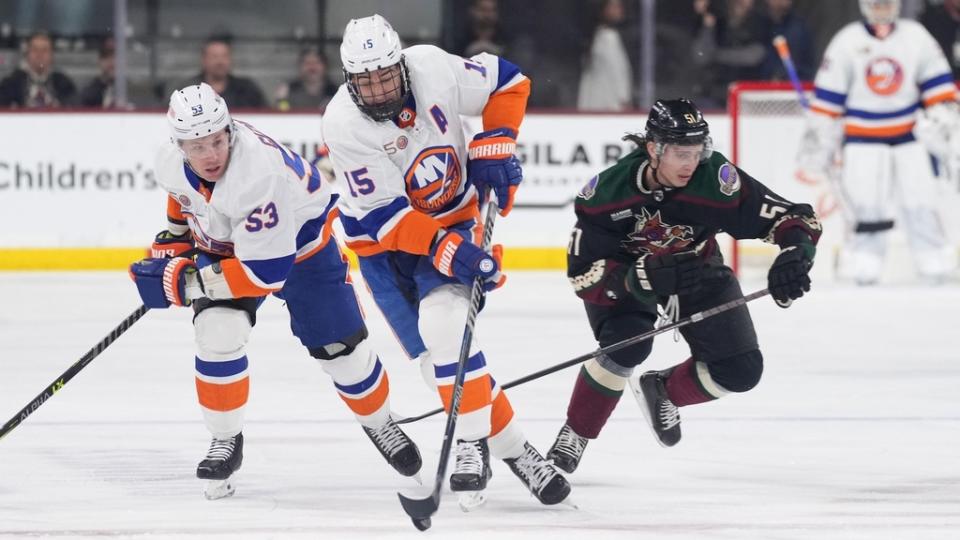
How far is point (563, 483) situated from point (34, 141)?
5.01 meters

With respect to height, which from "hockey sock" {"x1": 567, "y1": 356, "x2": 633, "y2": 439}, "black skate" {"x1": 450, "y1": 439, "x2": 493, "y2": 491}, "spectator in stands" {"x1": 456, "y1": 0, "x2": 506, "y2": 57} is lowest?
"black skate" {"x1": 450, "y1": 439, "x2": 493, "y2": 491}

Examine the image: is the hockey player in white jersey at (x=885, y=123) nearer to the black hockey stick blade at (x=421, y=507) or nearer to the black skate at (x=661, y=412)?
the black skate at (x=661, y=412)

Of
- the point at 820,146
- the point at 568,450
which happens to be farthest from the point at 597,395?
the point at 820,146

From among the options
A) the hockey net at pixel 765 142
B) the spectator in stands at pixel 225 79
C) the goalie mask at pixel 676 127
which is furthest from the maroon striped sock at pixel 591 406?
the spectator in stands at pixel 225 79

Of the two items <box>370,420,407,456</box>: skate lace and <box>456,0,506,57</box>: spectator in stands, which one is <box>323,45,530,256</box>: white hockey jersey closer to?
<box>370,420,407,456</box>: skate lace

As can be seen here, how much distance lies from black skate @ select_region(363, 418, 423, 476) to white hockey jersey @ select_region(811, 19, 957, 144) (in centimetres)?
443

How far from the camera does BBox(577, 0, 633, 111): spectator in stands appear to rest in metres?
8.36

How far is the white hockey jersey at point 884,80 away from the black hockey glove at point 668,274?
432 centimetres

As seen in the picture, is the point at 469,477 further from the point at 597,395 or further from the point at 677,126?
the point at 677,126

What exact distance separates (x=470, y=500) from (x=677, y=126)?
90 centimetres

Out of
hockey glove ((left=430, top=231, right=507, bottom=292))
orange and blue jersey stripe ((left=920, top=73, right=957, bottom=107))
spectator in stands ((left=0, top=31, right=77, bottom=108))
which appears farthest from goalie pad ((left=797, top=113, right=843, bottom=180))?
hockey glove ((left=430, top=231, right=507, bottom=292))

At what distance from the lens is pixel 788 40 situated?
8.48 meters

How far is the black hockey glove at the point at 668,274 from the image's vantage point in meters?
3.61

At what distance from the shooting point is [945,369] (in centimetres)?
545
